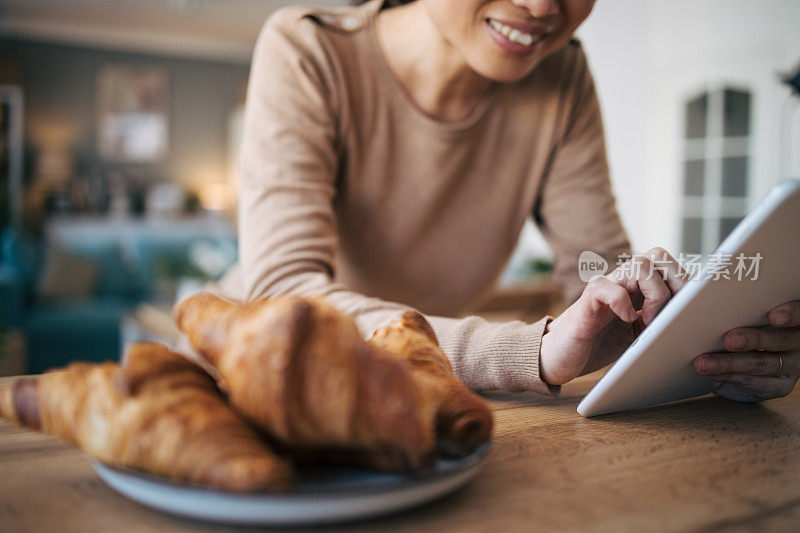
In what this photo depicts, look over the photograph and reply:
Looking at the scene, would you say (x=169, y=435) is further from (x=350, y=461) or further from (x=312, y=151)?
(x=312, y=151)

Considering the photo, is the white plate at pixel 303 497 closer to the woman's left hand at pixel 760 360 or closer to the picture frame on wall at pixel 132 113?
the woman's left hand at pixel 760 360

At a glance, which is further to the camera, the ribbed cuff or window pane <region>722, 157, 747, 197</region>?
window pane <region>722, 157, 747, 197</region>

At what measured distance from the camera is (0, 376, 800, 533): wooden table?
0.37 m

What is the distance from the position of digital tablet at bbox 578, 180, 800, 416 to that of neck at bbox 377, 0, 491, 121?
0.62 meters

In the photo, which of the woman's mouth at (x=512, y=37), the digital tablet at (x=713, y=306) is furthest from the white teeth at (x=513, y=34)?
the digital tablet at (x=713, y=306)

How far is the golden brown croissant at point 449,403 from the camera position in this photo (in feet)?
1.34

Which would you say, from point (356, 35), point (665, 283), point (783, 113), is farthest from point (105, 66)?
point (665, 283)

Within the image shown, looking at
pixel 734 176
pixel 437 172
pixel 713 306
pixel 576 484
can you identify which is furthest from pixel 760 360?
pixel 734 176

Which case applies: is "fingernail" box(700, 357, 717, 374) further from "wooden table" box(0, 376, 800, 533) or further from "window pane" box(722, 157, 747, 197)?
"window pane" box(722, 157, 747, 197)

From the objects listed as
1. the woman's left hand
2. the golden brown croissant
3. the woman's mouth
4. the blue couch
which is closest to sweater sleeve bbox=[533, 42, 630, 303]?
the woman's mouth

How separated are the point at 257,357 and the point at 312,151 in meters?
0.64

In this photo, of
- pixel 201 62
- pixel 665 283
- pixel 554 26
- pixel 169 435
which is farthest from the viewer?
pixel 201 62

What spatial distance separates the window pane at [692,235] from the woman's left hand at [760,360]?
4080 millimetres

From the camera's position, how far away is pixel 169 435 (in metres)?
0.34
